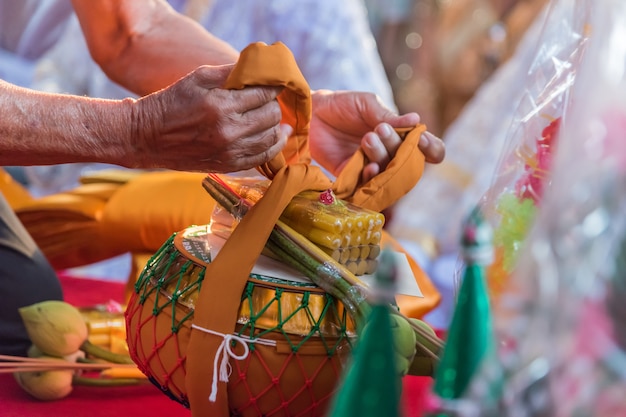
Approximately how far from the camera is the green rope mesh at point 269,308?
63 cm

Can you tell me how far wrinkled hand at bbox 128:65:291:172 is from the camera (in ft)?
2.17

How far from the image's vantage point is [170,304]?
2.19ft

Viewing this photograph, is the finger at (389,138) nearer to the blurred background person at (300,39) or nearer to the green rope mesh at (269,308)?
the green rope mesh at (269,308)

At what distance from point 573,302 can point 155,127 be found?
433mm

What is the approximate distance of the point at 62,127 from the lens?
Answer: 0.73 metres

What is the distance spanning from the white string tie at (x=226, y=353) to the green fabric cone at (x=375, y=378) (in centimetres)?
23

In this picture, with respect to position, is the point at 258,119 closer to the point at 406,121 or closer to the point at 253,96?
the point at 253,96

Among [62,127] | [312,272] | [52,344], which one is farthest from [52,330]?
[312,272]

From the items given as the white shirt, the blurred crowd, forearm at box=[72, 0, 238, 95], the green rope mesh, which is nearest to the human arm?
the green rope mesh

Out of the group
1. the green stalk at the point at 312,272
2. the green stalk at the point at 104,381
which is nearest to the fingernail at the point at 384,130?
the green stalk at the point at 312,272

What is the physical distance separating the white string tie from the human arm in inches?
6.1

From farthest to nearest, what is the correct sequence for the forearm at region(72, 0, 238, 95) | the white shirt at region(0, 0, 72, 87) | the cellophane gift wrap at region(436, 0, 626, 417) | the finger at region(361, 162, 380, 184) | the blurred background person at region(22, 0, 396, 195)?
1. the white shirt at region(0, 0, 72, 87)
2. the blurred background person at region(22, 0, 396, 195)
3. the forearm at region(72, 0, 238, 95)
4. the finger at region(361, 162, 380, 184)
5. the cellophane gift wrap at region(436, 0, 626, 417)

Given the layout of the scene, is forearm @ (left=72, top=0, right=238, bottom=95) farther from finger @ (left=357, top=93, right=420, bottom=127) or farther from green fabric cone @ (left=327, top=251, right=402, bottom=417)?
green fabric cone @ (left=327, top=251, right=402, bottom=417)

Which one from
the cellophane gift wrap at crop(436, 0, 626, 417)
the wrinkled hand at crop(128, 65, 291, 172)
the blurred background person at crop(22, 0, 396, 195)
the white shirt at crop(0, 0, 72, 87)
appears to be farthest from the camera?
the white shirt at crop(0, 0, 72, 87)
